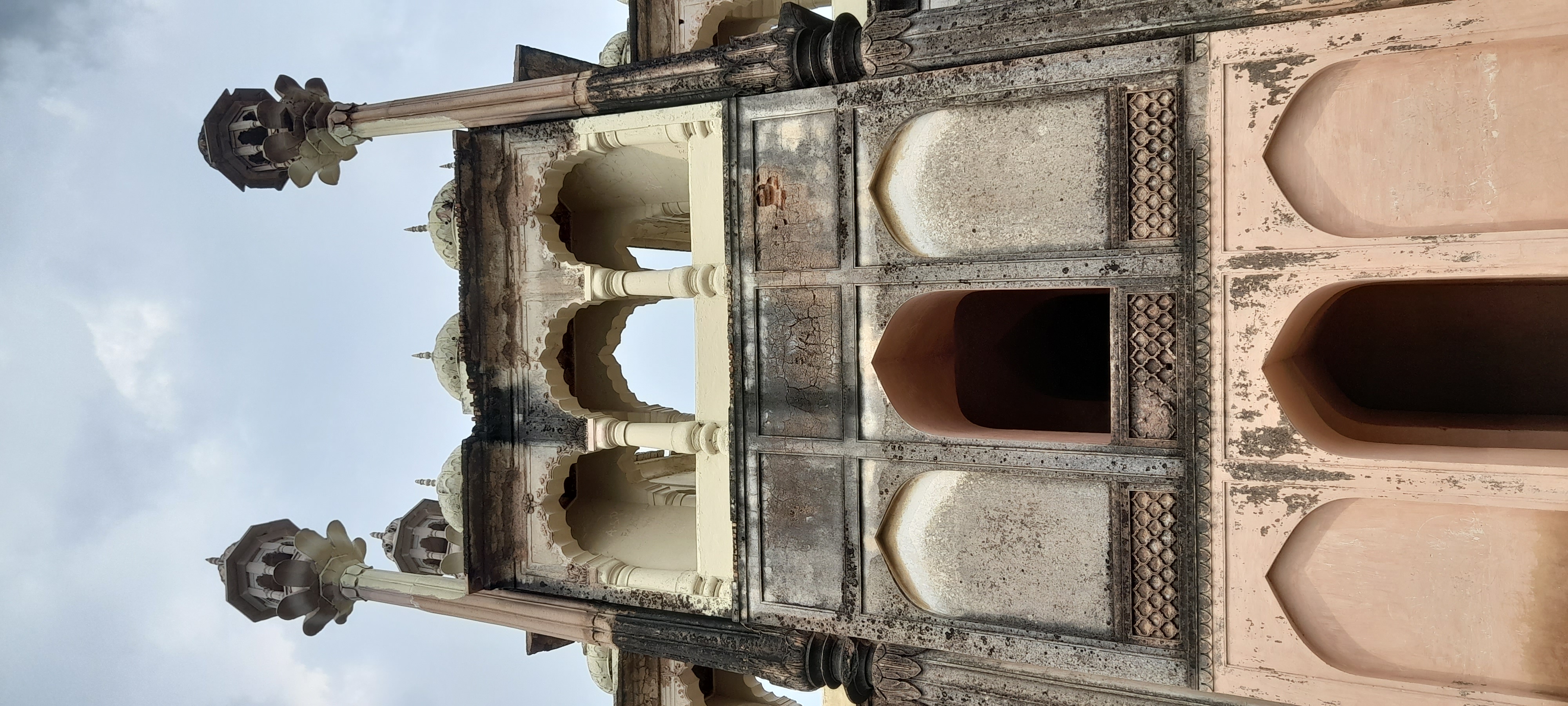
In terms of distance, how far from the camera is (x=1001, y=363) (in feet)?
22.8

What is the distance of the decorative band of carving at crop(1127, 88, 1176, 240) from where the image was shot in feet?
14.8

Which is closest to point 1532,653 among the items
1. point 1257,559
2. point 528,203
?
point 1257,559

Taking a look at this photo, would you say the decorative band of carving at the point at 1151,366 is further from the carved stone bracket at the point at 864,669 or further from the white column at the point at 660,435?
the white column at the point at 660,435

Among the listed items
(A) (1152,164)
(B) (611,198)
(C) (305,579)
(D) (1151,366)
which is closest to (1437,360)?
(D) (1151,366)

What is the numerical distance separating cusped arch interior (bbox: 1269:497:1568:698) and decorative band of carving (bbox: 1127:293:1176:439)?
812 mm

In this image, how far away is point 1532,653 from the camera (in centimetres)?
412

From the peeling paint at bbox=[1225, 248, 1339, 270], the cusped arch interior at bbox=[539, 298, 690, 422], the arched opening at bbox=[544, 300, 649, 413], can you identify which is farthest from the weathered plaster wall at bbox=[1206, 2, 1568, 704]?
the arched opening at bbox=[544, 300, 649, 413]

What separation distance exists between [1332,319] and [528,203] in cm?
547

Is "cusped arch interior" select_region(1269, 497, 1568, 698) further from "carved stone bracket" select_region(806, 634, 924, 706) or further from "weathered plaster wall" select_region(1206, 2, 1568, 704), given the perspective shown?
"carved stone bracket" select_region(806, 634, 924, 706)

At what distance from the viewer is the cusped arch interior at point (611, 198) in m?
6.29

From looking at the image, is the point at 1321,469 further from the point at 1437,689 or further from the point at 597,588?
the point at 597,588

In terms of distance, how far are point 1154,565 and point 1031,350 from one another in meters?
2.72

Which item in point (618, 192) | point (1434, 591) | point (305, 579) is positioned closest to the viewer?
point (1434, 591)

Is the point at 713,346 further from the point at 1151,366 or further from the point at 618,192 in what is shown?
the point at 1151,366
